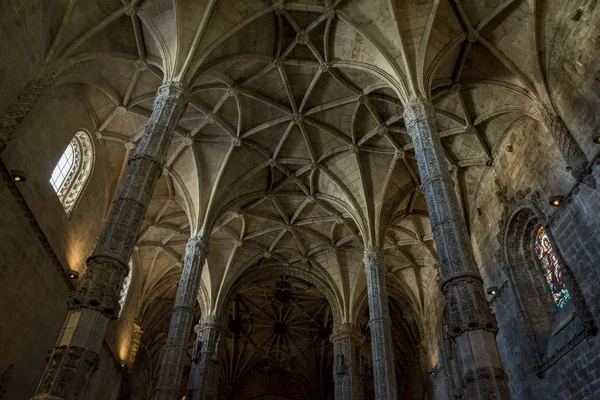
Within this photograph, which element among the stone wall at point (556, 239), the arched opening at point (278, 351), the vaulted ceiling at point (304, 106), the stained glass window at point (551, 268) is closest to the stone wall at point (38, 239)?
the vaulted ceiling at point (304, 106)

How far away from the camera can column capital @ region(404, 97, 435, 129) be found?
44.2 feet

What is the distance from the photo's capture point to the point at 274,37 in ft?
55.9

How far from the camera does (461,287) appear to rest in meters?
9.73

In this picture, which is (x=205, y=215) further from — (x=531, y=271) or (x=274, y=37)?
(x=531, y=271)

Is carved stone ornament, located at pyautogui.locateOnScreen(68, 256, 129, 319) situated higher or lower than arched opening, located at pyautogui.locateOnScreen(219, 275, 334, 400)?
lower

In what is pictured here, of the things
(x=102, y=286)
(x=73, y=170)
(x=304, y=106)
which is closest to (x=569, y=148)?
(x=304, y=106)

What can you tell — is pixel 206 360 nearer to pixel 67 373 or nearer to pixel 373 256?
pixel 373 256

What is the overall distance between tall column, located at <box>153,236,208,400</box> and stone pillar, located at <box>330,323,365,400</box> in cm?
804

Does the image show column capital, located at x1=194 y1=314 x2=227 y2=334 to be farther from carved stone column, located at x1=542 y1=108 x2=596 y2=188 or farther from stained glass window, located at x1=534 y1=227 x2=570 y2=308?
carved stone column, located at x1=542 y1=108 x2=596 y2=188

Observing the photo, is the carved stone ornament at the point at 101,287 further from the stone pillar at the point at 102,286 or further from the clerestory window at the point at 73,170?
the clerestory window at the point at 73,170

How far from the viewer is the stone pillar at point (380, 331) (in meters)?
15.6

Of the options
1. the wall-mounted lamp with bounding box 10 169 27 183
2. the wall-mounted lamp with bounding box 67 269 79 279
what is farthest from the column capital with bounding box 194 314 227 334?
the wall-mounted lamp with bounding box 10 169 27 183

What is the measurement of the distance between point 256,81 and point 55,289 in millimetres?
10694

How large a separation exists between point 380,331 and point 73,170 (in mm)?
13042
